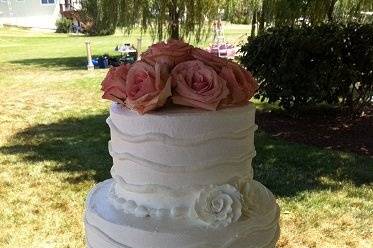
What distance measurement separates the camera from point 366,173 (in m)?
5.42

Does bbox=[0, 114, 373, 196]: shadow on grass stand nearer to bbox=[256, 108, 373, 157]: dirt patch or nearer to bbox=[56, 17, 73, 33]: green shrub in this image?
bbox=[256, 108, 373, 157]: dirt patch

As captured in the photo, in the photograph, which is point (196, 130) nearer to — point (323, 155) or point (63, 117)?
point (323, 155)

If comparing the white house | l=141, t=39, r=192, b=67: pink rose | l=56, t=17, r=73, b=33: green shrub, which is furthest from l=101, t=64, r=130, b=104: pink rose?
the white house

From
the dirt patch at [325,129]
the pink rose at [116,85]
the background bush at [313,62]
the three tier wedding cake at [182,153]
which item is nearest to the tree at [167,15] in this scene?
the background bush at [313,62]

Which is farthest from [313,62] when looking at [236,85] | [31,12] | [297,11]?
[31,12]

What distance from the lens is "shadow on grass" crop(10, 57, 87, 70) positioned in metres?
16.1

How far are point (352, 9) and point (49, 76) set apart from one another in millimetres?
8303

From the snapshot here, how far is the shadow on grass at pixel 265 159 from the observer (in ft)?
17.2

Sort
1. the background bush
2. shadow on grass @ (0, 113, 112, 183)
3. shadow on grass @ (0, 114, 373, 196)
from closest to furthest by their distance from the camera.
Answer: shadow on grass @ (0, 114, 373, 196) → shadow on grass @ (0, 113, 112, 183) → the background bush

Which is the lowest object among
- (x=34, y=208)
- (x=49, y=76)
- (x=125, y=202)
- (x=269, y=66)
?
(x=49, y=76)

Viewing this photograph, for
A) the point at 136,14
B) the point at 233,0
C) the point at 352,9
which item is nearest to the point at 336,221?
the point at 136,14

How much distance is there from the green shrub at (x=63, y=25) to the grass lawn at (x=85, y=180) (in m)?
27.3

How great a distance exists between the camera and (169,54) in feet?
6.51

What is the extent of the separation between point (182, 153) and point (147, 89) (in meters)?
0.27
